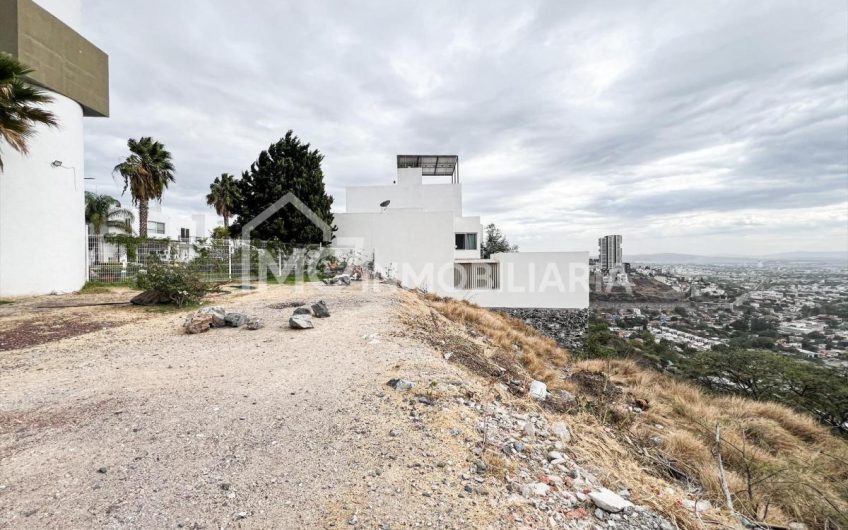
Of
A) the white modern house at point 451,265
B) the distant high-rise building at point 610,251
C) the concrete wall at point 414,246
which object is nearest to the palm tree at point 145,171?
the white modern house at point 451,265

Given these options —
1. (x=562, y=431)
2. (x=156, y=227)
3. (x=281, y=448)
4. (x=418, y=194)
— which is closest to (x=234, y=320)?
(x=281, y=448)

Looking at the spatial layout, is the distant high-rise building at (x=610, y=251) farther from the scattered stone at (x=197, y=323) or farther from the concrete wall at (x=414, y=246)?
the scattered stone at (x=197, y=323)

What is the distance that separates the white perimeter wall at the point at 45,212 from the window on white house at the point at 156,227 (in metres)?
21.1

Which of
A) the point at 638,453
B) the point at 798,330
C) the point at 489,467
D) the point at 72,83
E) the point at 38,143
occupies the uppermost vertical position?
the point at 72,83

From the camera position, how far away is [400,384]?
3764 millimetres

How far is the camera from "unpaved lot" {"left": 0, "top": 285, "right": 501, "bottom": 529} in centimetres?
204

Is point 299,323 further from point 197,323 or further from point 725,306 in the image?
point 725,306

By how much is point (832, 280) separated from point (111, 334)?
1413 inches

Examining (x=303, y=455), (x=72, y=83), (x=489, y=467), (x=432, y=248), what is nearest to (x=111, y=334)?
(x=303, y=455)

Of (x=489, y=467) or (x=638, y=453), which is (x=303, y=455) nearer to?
(x=489, y=467)

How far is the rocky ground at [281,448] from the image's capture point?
2.06 metres

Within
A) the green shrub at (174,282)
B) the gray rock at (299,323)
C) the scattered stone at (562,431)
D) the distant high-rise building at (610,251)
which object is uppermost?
the distant high-rise building at (610,251)

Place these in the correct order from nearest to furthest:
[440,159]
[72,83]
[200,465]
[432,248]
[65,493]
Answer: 1. [65,493]
2. [200,465]
3. [72,83]
4. [432,248]
5. [440,159]

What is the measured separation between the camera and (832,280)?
75.4 feet
